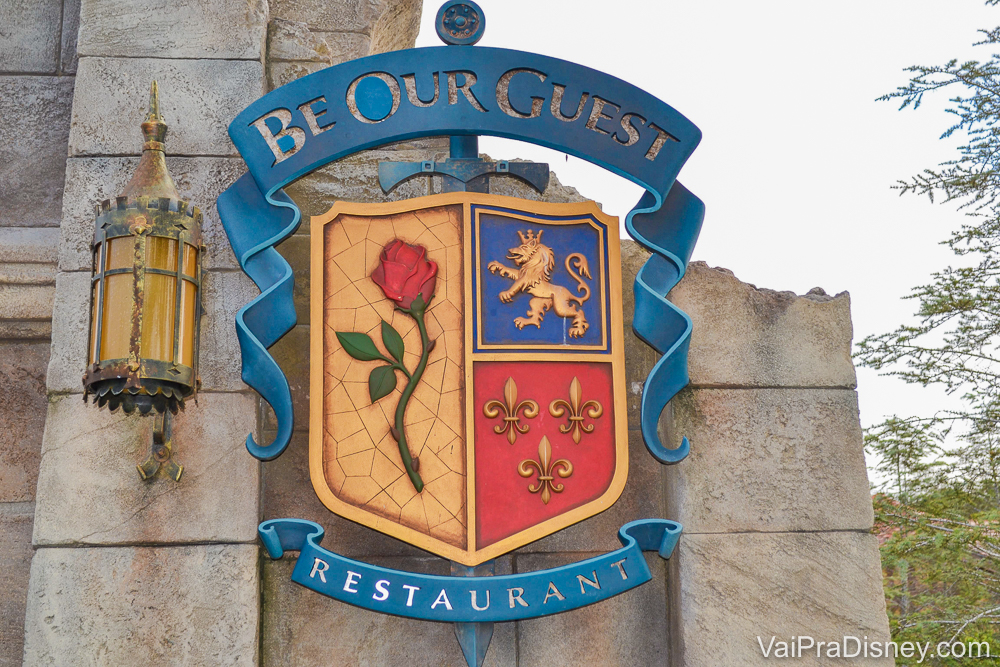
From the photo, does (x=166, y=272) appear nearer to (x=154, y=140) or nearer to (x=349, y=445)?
(x=154, y=140)

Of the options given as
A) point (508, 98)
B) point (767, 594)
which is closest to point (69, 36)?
point (508, 98)

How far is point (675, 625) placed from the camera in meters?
3.24

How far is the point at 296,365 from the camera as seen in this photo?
11.1 feet

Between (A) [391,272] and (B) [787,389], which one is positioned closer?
(A) [391,272]

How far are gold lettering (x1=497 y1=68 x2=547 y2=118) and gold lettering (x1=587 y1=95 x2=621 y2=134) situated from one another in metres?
0.17

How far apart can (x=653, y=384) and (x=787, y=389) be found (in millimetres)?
557

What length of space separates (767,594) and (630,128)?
5.23 ft

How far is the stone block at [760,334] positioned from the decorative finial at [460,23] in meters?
1.09

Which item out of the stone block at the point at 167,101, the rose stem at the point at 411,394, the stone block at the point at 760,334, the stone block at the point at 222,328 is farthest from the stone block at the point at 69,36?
the stone block at the point at 760,334

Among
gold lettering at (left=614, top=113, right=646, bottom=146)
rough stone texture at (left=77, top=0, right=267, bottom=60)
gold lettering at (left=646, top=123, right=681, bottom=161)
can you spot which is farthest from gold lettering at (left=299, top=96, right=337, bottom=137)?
gold lettering at (left=646, top=123, right=681, bottom=161)

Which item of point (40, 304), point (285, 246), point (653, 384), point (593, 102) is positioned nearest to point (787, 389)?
point (653, 384)

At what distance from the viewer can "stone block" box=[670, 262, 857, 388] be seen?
343 cm

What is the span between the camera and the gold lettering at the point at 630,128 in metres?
3.43

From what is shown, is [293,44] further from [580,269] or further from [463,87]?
[580,269]
